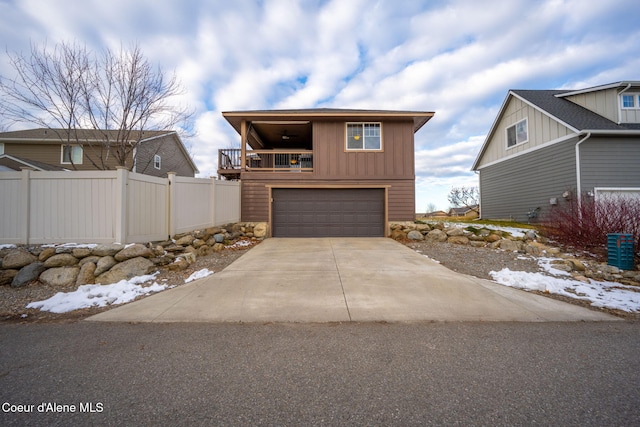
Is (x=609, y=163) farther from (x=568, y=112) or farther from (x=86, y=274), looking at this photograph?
(x=86, y=274)

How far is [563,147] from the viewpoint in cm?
1119

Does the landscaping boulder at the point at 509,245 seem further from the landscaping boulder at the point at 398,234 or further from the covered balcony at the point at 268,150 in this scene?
the covered balcony at the point at 268,150

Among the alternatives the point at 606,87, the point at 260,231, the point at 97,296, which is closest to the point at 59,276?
the point at 97,296

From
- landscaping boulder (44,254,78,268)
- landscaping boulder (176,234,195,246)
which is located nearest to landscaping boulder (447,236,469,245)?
landscaping boulder (176,234,195,246)

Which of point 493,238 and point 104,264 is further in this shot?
point 493,238

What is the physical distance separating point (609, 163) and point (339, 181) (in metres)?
9.89

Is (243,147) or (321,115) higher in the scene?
(321,115)

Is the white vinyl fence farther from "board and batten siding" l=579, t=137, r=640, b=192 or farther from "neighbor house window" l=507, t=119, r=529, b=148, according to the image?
"neighbor house window" l=507, t=119, r=529, b=148

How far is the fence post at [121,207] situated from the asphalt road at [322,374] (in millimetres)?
2415

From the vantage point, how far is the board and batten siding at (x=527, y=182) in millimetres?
11161

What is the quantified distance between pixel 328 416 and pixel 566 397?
1.67 meters

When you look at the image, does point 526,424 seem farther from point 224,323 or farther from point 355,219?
point 355,219

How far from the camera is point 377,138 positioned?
11133 millimetres

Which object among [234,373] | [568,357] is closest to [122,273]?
[234,373]
